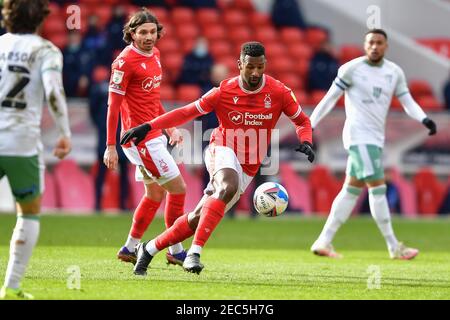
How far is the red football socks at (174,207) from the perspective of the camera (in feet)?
30.9

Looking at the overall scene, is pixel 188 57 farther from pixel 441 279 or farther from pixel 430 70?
pixel 441 279

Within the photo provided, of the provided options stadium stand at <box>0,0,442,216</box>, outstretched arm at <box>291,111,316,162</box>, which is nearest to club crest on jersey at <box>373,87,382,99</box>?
outstretched arm at <box>291,111,316,162</box>

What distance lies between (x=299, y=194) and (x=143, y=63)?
9.39 metres

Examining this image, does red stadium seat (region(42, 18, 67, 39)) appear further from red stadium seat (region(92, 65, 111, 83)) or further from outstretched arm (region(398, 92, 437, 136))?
outstretched arm (region(398, 92, 437, 136))

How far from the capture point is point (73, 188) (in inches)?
699

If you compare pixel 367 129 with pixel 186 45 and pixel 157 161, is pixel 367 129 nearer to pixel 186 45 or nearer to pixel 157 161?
pixel 157 161

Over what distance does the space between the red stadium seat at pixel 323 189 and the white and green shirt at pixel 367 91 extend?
722cm

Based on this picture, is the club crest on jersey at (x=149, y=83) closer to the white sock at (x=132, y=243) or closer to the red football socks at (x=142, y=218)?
the red football socks at (x=142, y=218)

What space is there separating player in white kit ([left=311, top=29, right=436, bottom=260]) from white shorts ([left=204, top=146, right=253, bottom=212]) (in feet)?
7.68

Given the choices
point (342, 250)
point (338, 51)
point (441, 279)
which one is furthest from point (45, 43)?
point (338, 51)

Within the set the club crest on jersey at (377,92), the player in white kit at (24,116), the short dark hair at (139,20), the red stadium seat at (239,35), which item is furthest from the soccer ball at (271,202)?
the red stadium seat at (239,35)

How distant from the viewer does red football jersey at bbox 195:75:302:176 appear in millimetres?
8641

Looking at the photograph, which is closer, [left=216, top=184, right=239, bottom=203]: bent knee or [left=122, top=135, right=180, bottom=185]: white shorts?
[left=216, top=184, right=239, bottom=203]: bent knee

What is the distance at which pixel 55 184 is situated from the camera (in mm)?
17656
